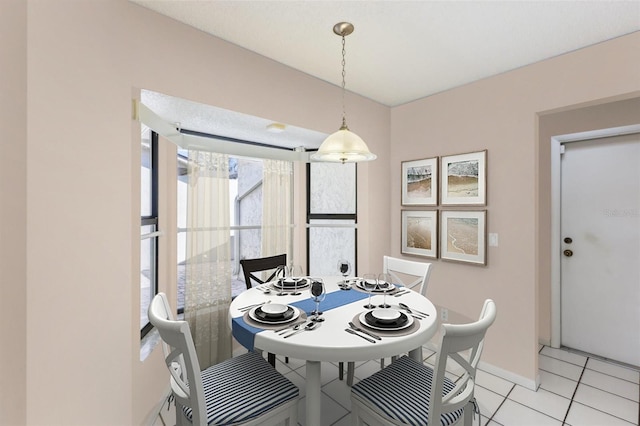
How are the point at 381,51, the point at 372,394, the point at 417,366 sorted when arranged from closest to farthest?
the point at 372,394
the point at 417,366
the point at 381,51

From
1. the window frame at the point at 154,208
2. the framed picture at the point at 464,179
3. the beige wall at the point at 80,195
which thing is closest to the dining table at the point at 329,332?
the beige wall at the point at 80,195

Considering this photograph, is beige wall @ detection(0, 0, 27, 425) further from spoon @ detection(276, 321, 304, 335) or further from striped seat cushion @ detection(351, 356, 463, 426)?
striped seat cushion @ detection(351, 356, 463, 426)

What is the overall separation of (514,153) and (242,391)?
2612mm

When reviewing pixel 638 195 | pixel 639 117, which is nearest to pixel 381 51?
pixel 639 117

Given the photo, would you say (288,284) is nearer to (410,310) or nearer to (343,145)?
(410,310)

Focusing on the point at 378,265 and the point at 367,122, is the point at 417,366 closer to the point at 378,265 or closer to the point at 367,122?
the point at 378,265

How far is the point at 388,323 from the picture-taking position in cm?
145

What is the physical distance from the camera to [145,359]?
185 centimetres

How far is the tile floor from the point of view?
6.27 ft

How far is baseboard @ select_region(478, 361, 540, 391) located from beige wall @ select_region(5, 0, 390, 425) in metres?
2.67

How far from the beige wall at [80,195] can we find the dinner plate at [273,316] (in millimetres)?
738

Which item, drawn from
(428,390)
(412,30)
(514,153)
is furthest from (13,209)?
(514,153)

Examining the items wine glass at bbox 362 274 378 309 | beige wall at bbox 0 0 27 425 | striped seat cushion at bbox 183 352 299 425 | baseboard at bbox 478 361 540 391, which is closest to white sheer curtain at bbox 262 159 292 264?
wine glass at bbox 362 274 378 309

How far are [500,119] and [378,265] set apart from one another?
178 cm
